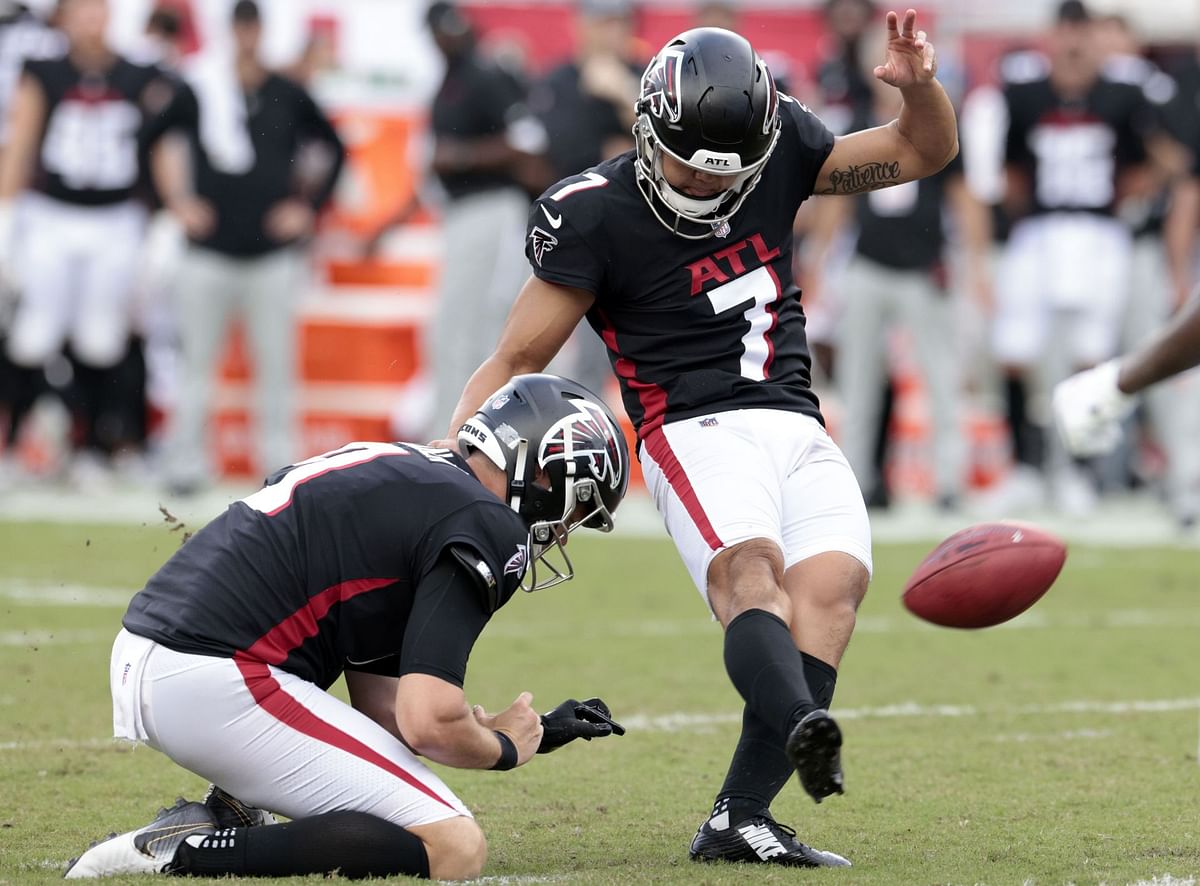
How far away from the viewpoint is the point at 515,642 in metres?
7.45

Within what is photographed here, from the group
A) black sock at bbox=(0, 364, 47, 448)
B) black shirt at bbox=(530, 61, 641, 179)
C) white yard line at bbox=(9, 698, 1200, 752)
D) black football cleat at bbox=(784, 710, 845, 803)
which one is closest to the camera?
black football cleat at bbox=(784, 710, 845, 803)

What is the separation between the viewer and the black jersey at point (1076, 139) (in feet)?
36.6

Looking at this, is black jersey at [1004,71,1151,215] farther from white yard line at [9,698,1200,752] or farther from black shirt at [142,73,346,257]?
white yard line at [9,698,1200,752]

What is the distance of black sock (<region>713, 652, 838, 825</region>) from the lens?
4.36 meters

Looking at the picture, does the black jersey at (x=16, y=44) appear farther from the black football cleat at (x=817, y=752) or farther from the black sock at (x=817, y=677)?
the black football cleat at (x=817, y=752)

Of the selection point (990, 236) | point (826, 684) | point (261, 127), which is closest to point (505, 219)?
point (261, 127)

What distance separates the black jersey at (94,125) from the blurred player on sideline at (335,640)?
7.55 m

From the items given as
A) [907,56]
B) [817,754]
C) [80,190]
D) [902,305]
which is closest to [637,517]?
[902,305]

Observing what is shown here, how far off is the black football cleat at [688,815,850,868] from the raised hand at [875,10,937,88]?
1.81 metres

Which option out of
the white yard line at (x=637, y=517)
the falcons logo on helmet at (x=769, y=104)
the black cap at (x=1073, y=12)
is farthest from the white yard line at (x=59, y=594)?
the black cap at (x=1073, y=12)

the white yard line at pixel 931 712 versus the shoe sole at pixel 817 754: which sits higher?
the shoe sole at pixel 817 754

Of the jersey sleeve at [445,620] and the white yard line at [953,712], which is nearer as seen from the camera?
the jersey sleeve at [445,620]

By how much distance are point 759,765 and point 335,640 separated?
100 cm

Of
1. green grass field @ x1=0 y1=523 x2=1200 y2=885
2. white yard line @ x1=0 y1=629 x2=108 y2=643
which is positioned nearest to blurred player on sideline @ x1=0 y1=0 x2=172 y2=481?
green grass field @ x1=0 y1=523 x2=1200 y2=885
